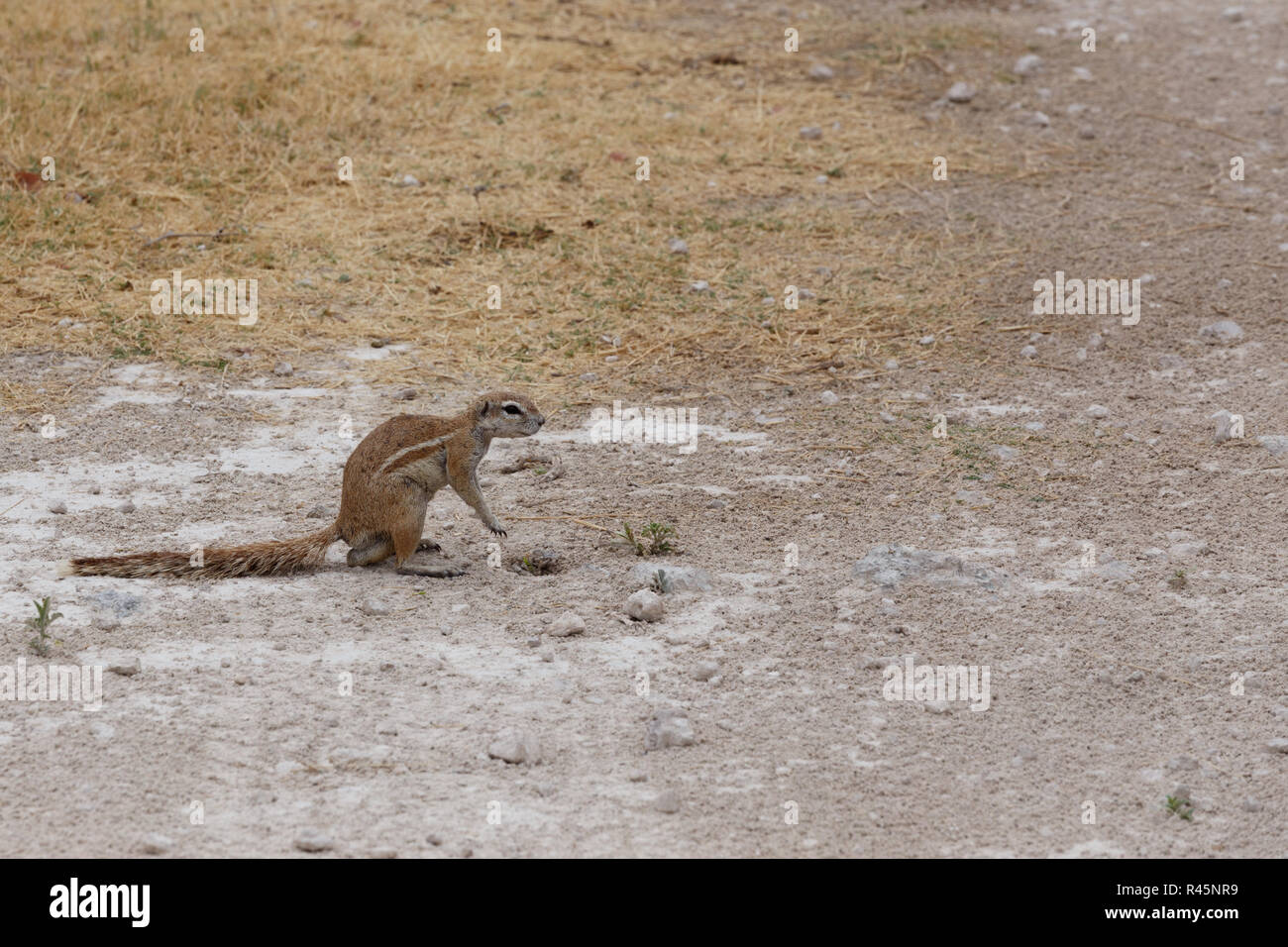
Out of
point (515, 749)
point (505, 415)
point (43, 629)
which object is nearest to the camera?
point (515, 749)

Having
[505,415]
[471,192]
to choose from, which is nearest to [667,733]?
[505,415]

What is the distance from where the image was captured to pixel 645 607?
451 centimetres

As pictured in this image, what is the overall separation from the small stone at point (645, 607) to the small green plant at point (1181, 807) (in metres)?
1.59

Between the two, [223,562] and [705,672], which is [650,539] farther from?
[223,562]

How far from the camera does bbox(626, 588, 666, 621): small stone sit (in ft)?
14.8

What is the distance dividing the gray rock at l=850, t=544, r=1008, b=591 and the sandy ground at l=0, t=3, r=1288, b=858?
0.02 meters

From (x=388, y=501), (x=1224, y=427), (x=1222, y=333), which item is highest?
(x=1222, y=333)

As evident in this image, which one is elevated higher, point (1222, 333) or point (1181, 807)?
point (1222, 333)

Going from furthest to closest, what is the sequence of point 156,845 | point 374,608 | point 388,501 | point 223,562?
point 388,501, point 223,562, point 374,608, point 156,845

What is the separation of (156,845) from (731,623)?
184 centimetres

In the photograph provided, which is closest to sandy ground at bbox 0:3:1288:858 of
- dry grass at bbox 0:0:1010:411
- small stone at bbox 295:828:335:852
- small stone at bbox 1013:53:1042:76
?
small stone at bbox 295:828:335:852

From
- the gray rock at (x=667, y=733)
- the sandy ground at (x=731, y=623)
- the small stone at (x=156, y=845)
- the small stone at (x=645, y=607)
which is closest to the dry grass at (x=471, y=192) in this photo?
the sandy ground at (x=731, y=623)

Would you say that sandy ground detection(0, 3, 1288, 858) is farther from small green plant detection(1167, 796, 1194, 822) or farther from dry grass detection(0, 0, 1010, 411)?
dry grass detection(0, 0, 1010, 411)

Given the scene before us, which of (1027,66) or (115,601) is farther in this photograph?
(1027,66)
